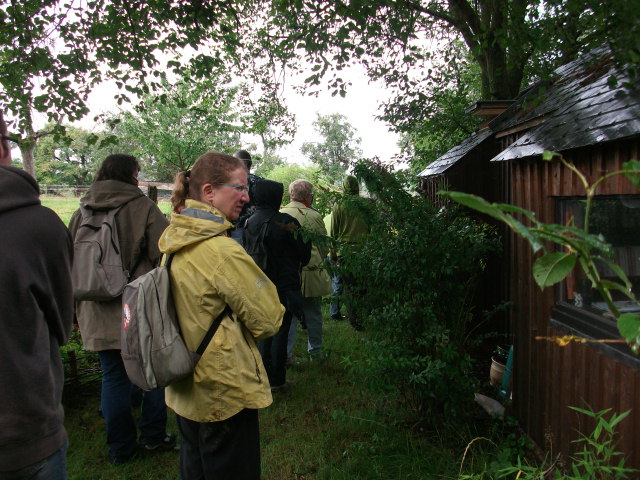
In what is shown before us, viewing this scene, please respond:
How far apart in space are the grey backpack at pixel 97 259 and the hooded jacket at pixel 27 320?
1.65m

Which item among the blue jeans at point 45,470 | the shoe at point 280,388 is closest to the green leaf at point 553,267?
the blue jeans at point 45,470

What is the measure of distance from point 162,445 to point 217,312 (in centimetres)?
210

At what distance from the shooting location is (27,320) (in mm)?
1527

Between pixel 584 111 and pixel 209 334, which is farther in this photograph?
pixel 584 111

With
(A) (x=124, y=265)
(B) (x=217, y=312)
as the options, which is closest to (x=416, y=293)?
(B) (x=217, y=312)

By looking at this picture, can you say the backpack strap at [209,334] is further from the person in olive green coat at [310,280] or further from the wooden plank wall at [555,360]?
the person in olive green coat at [310,280]

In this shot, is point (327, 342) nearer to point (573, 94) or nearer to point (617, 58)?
point (573, 94)

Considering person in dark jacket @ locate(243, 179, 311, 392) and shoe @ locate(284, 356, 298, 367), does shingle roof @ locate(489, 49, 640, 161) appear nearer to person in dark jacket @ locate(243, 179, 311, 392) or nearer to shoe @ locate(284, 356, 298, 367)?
person in dark jacket @ locate(243, 179, 311, 392)

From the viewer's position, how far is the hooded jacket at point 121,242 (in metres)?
3.33

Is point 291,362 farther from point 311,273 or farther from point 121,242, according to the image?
point 121,242

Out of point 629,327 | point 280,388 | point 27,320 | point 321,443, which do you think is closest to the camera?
point 629,327

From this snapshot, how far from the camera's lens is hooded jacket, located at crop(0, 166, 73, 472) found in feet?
4.84

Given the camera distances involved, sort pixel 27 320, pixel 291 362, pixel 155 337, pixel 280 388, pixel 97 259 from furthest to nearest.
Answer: pixel 291 362
pixel 280 388
pixel 97 259
pixel 155 337
pixel 27 320

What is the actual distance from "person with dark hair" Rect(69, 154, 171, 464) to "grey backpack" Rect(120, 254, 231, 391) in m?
1.28
